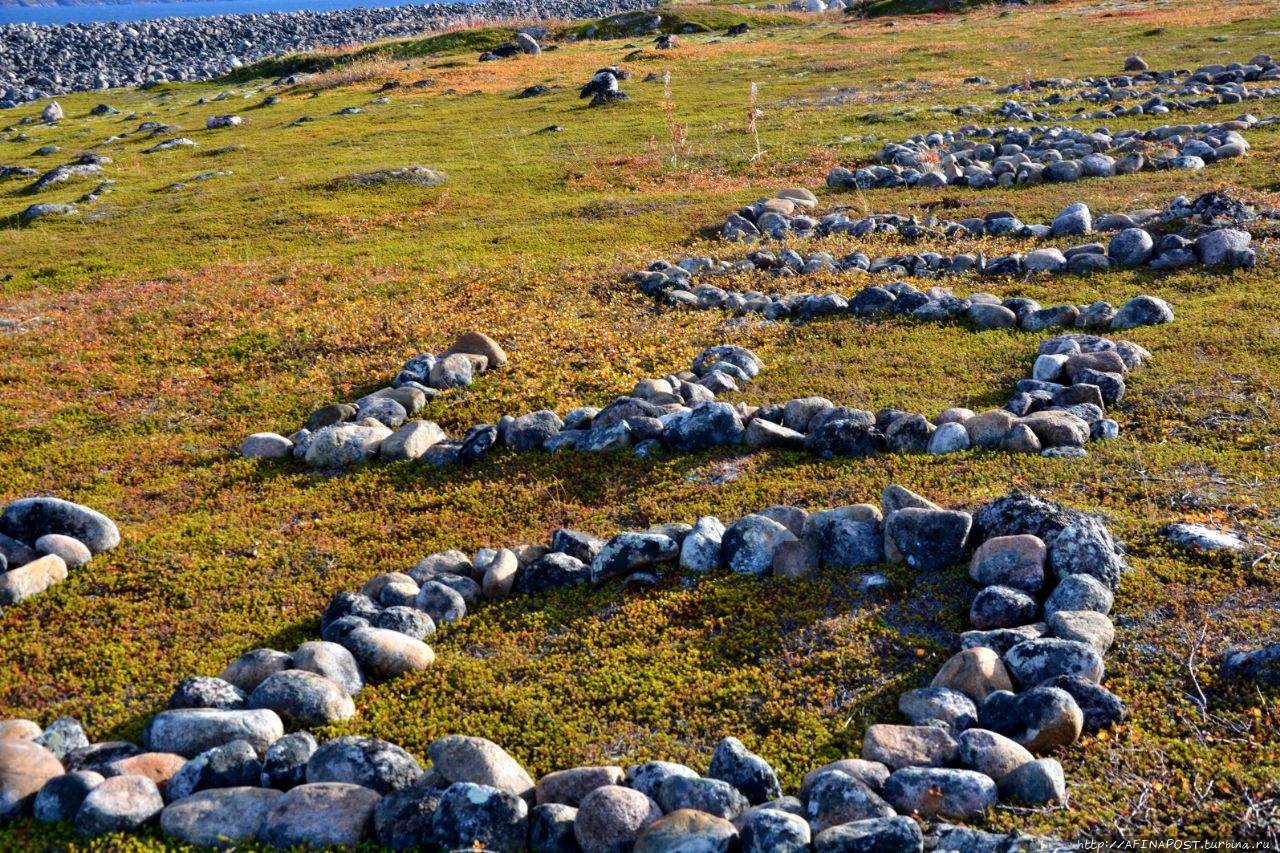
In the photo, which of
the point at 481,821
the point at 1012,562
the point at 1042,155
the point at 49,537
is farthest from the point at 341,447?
the point at 1042,155

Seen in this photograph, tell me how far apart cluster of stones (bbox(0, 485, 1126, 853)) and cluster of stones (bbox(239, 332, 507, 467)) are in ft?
14.5

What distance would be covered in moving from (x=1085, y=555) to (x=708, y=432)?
4.45 meters

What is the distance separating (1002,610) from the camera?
736cm

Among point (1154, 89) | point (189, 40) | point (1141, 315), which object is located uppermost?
point (189, 40)

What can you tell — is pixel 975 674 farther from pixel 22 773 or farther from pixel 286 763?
pixel 22 773

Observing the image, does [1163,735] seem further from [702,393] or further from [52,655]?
[52,655]

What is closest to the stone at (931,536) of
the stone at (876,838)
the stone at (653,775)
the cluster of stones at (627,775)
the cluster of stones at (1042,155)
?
the cluster of stones at (627,775)

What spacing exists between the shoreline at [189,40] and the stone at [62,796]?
60.0 metres

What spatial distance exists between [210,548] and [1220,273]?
1463cm

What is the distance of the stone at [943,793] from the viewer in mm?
5609

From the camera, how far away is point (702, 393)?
1245 centimetres

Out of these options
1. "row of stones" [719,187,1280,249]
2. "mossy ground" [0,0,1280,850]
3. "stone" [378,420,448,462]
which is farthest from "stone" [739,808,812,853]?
"row of stones" [719,187,1280,249]

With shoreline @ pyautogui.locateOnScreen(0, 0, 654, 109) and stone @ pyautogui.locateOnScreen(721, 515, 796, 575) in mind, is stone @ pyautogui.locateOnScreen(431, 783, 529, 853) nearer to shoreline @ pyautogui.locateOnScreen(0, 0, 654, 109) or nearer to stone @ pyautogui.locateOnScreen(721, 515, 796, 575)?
stone @ pyautogui.locateOnScreen(721, 515, 796, 575)

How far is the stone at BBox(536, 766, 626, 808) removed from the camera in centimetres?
600
